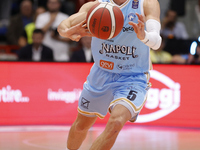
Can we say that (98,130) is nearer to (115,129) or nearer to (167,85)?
(167,85)

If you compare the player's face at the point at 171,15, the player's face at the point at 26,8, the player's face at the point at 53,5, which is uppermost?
the player's face at the point at 53,5

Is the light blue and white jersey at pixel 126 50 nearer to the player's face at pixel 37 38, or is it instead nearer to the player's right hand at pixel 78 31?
the player's right hand at pixel 78 31

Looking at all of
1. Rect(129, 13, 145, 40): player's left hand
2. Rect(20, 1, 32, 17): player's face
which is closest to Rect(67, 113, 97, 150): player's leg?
Rect(129, 13, 145, 40): player's left hand

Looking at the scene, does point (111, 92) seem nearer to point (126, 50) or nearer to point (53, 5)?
point (126, 50)

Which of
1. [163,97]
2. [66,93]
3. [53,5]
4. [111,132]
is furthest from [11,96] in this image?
[111,132]

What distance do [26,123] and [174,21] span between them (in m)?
4.75

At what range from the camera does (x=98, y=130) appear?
26.1ft

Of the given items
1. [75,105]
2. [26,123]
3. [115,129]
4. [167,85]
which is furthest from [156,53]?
[115,129]

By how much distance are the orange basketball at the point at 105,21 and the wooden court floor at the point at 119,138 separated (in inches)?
105

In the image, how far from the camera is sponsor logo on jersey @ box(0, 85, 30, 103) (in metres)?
7.95

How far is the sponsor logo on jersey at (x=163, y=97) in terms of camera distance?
26.6 feet

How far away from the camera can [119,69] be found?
481 cm

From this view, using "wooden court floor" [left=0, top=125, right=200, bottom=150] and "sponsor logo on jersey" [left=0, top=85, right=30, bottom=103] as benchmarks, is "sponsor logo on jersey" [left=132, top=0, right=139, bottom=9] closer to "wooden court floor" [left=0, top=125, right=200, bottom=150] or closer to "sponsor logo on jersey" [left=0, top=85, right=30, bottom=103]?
"wooden court floor" [left=0, top=125, right=200, bottom=150]

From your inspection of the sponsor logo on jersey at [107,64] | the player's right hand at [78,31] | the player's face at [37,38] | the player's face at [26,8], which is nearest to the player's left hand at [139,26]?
the player's right hand at [78,31]
